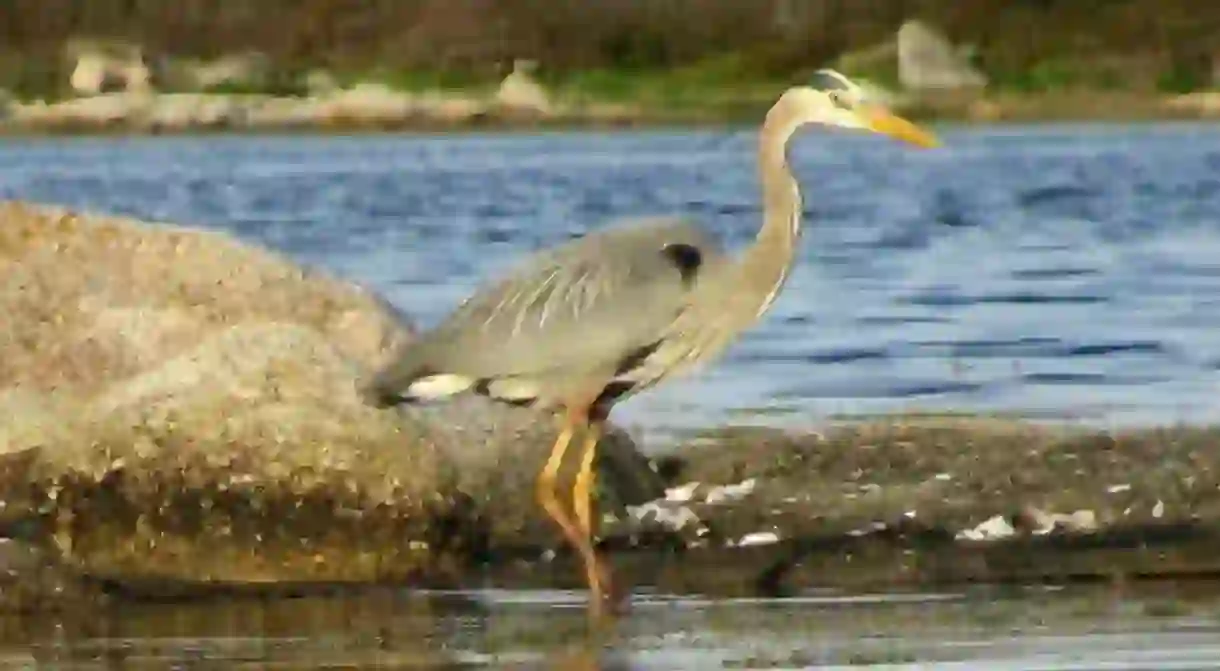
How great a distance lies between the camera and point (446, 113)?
52.7 meters

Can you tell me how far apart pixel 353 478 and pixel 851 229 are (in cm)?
1565

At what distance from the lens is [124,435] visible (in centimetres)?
1030

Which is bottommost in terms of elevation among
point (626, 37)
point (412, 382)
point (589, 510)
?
point (626, 37)

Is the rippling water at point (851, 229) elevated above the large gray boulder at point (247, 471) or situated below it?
below

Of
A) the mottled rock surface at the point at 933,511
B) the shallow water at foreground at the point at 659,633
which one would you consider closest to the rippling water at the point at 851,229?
the mottled rock surface at the point at 933,511

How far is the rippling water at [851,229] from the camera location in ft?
49.4

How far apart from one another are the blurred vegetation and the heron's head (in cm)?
4266

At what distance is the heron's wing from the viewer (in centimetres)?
1012

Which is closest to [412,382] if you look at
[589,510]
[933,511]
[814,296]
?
[589,510]

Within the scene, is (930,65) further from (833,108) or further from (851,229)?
(833,108)

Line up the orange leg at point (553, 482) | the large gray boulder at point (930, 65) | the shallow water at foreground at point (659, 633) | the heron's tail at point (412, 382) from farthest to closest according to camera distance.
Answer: the large gray boulder at point (930, 65) → the orange leg at point (553, 482) → the heron's tail at point (412, 382) → the shallow water at foreground at point (659, 633)

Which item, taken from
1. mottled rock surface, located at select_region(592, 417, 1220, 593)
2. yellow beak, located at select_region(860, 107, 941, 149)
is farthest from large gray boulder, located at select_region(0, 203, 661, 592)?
yellow beak, located at select_region(860, 107, 941, 149)

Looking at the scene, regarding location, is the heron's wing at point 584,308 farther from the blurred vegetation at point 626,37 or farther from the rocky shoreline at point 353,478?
the blurred vegetation at point 626,37

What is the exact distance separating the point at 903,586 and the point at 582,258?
4.27 feet
